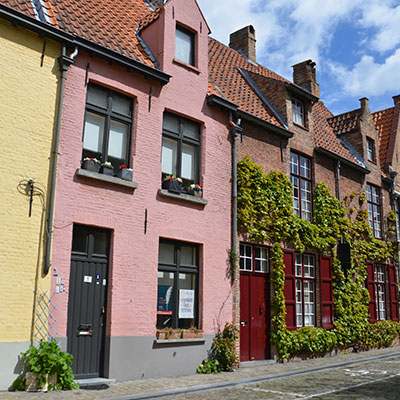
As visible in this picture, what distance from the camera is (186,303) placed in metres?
11.3

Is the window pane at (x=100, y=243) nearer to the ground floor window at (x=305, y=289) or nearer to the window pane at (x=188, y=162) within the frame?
the window pane at (x=188, y=162)

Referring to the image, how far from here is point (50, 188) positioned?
918 cm

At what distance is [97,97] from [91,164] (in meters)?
1.63

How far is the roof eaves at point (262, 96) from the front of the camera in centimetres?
1542

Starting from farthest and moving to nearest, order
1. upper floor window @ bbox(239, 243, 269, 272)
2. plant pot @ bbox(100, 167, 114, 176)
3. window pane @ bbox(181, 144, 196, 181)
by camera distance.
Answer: upper floor window @ bbox(239, 243, 269, 272) → window pane @ bbox(181, 144, 196, 181) → plant pot @ bbox(100, 167, 114, 176)

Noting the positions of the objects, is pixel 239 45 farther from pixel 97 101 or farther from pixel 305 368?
pixel 305 368

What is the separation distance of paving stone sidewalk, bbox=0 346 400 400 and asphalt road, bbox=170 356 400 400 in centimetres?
34

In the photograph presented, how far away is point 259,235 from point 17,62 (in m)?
7.55

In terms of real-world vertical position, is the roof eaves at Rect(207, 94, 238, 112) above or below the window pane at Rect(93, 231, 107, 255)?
above

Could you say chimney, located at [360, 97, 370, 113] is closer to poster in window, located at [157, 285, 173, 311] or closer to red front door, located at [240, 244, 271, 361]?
red front door, located at [240, 244, 271, 361]

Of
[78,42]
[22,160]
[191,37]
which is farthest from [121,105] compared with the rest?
[191,37]

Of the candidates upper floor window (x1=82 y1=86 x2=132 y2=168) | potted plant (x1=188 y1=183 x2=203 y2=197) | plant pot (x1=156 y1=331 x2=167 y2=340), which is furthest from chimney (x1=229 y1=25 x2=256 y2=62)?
plant pot (x1=156 y1=331 x2=167 y2=340)

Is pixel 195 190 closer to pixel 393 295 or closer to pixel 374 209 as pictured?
pixel 374 209

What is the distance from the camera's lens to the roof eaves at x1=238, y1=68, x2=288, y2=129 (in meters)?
15.4
